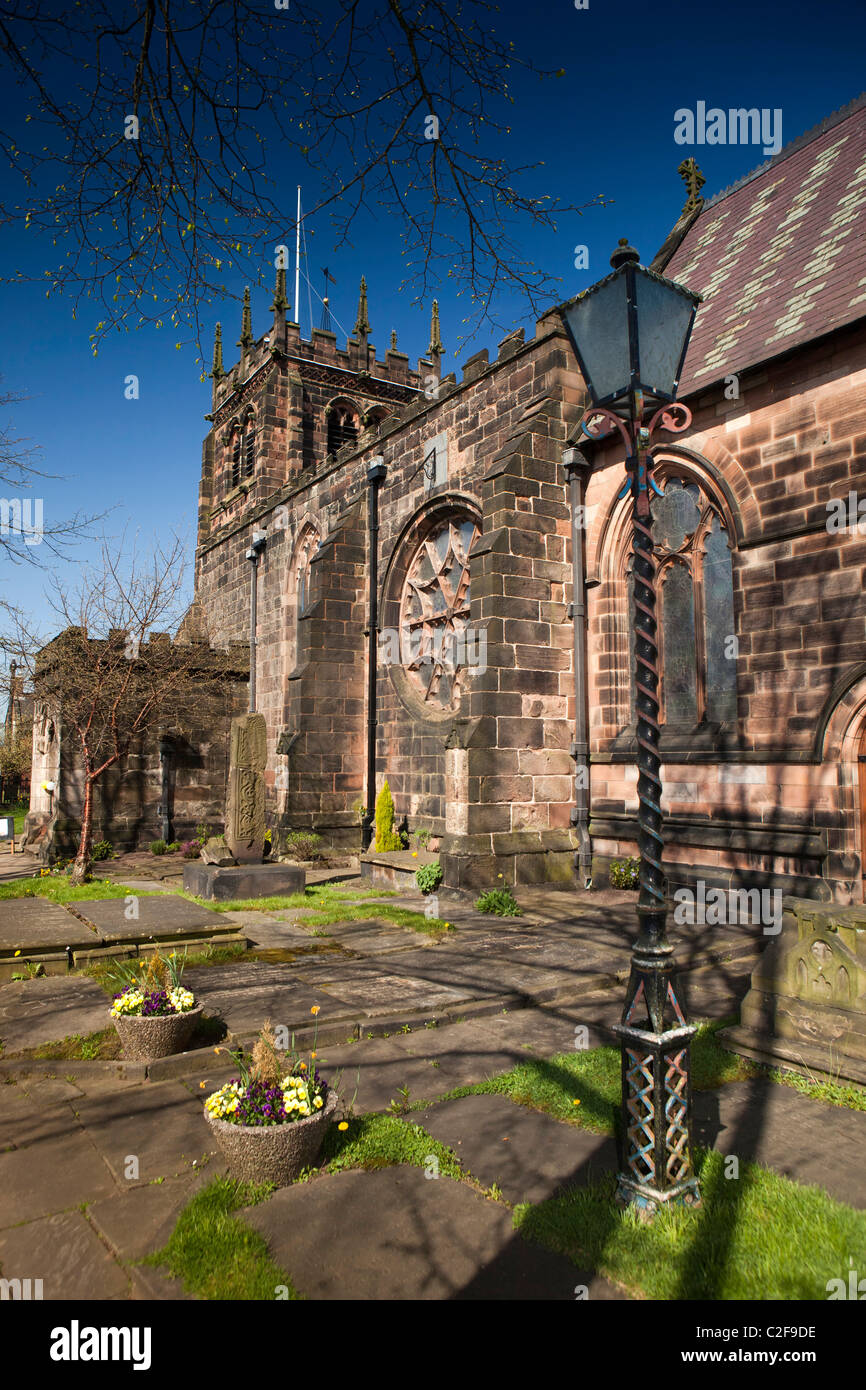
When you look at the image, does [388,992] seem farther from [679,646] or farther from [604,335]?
[679,646]

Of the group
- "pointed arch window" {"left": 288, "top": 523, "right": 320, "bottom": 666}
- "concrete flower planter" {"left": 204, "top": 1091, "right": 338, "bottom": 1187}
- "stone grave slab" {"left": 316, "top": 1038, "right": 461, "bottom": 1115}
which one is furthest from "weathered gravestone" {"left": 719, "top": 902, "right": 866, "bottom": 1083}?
"pointed arch window" {"left": 288, "top": 523, "right": 320, "bottom": 666}

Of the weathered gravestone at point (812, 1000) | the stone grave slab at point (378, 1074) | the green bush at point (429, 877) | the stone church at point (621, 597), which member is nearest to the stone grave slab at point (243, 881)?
the green bush at point (429, 877)

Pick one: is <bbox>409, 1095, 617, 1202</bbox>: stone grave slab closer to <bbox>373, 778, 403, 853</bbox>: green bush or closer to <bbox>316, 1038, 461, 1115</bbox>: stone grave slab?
<bbox>316, 1038, 461, 1115</bbox>: stone grave slab

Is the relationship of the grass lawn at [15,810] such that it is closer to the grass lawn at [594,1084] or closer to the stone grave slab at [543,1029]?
the stone grave slab at [543,1029]

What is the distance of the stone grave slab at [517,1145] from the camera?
3586mm

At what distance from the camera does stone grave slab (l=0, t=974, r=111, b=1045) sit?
216 inches

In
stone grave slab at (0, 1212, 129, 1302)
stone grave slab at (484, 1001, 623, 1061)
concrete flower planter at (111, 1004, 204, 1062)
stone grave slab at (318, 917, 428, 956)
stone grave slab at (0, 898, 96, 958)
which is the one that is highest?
stone grave slab at (0, 898, 96, 958)

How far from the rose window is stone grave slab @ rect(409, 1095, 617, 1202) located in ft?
33.0

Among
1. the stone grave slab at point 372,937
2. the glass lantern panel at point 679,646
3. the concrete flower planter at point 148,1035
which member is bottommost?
the stone grave slab at point 372,937

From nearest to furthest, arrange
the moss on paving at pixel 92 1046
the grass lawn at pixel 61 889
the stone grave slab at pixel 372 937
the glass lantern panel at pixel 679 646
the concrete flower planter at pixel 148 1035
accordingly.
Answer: the concrete flower planter at pixel 148 1035
the moss on paving at pixel 92 1046
the stone grave slab at pixel 372 937
the glass lantern panel at pixel 679 646
the grass lawn at pixel 61 889

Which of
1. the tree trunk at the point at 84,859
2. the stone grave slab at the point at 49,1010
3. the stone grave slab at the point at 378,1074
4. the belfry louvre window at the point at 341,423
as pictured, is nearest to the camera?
the stone grave slab at the point at 378,1074

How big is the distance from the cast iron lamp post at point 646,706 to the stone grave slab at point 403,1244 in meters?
0.59

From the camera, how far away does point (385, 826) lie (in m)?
14.8
